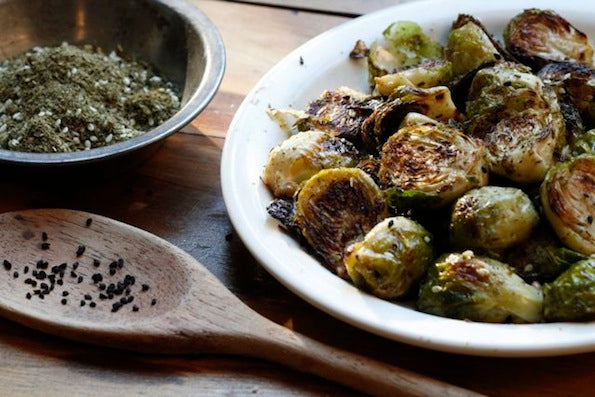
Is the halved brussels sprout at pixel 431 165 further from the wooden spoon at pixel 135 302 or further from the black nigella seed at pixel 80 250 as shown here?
the black nigella seed at pixel 80 250

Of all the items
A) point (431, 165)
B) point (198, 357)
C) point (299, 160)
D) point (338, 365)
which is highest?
point (431, 165)

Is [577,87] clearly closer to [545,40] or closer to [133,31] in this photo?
[545,40]

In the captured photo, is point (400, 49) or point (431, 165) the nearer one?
point (431, 165)

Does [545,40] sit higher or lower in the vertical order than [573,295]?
higher

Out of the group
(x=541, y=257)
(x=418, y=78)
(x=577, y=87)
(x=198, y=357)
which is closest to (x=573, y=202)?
(x=541, y=257)

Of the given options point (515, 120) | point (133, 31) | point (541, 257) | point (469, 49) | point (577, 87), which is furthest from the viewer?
point (133, 31)

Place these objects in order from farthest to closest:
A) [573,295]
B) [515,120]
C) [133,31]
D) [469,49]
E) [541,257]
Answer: [133,31]
[469,49]
[515,120]
[541,257]
[573,295]

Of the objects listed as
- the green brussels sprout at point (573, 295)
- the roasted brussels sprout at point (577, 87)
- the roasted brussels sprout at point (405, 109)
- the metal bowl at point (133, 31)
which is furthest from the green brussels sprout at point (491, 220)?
the metal bowl at point (133, 31)
